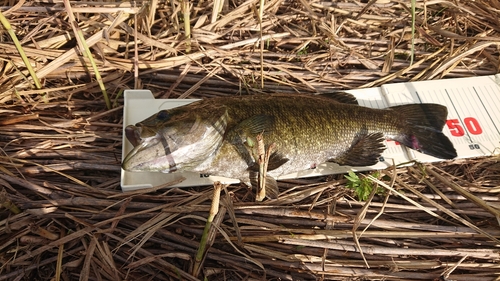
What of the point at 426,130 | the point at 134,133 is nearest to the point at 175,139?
the point at 134,133

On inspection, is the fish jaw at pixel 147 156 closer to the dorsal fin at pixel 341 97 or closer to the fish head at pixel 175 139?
the fish head at pixel 175 139

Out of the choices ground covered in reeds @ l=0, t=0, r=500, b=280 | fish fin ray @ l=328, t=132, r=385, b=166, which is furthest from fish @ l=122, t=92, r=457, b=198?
ground covered in reeds @ l=0, t=0, r=500, b=280

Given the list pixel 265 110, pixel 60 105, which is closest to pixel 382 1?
pixel 265 110

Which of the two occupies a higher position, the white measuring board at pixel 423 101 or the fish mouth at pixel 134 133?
the fish mouth at pixel 134 133

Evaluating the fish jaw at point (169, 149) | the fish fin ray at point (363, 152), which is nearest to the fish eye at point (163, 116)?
the fish jaw at point (169, 149)

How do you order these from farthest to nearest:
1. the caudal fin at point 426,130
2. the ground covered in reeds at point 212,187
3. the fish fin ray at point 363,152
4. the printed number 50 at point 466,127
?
the printed number 50 at point 466,127
the caudal fin at point 426,130
the fish fin ray at point 363,152
the ground covered in reeds at point 212,187

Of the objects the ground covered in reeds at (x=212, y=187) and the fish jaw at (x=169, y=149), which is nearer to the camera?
the fish jaw at (x=169, y=149)

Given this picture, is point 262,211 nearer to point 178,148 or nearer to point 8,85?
point 178,148
